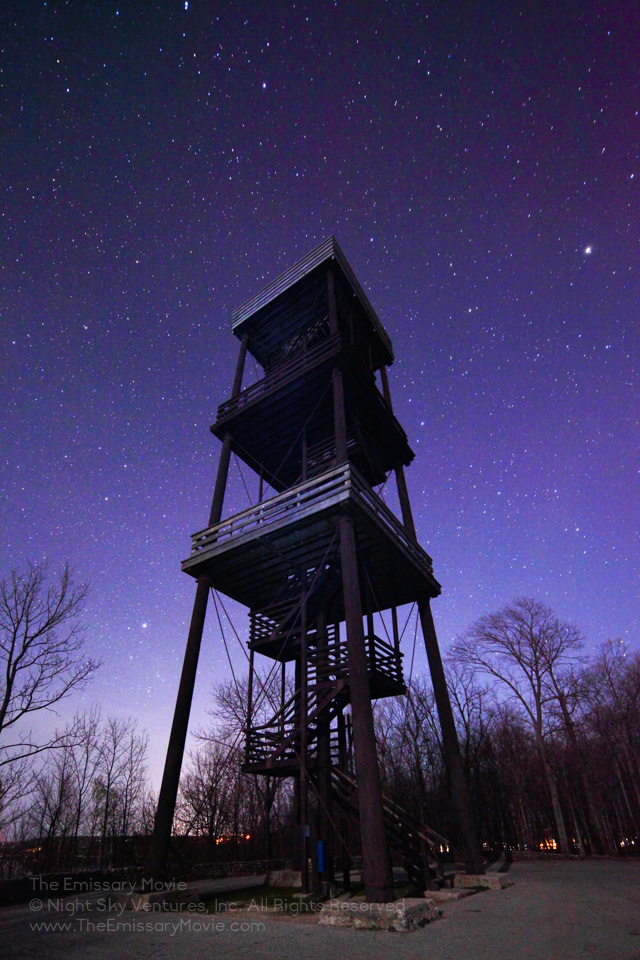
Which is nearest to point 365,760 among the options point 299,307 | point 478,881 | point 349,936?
point 349,936

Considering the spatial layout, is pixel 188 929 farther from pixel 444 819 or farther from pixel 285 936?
pixel 444 819

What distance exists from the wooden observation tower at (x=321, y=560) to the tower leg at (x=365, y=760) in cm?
3

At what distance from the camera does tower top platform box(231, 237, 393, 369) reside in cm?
1870

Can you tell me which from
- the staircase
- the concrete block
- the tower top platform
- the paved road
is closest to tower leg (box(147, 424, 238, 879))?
the paved road

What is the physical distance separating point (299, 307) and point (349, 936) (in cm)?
1868

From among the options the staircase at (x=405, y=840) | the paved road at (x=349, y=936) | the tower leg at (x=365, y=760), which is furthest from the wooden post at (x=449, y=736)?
the tower leg at (x=365, y=760)

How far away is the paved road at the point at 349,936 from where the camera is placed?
6332mm

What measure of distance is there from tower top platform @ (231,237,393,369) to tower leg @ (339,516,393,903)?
1128 cm

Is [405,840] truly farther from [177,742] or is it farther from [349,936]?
[177,742]

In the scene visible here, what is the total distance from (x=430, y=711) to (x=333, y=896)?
26.7 m

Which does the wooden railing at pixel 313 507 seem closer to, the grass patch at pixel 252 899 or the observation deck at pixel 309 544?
the observation deck at pixel 309 544

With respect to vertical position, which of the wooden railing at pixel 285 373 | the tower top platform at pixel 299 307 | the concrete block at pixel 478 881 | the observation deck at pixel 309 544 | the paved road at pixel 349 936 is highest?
the tower top platform at pixel 299 307

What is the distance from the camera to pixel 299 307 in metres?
19.8

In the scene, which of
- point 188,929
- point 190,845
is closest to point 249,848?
point 190,845
